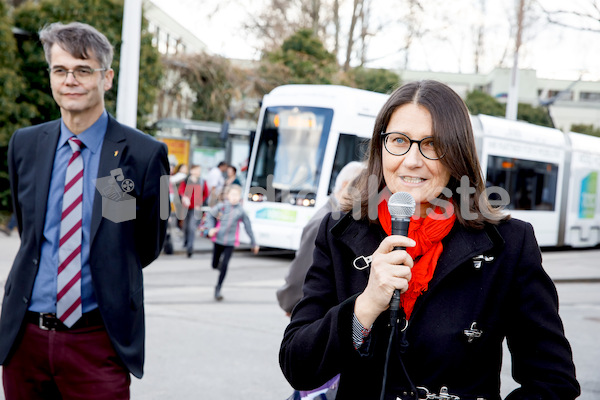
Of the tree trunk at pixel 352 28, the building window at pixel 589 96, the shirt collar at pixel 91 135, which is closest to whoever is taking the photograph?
the shirt collar at pixel 91 135

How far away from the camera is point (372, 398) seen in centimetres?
184

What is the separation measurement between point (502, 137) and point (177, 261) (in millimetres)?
8678

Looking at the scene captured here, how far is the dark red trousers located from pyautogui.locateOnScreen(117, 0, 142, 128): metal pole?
9.67 m

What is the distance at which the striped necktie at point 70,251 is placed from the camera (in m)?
2.62

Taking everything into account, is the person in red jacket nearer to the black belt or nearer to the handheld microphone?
the black belt

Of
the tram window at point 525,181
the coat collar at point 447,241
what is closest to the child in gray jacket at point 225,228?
the coat collar at point 447,241

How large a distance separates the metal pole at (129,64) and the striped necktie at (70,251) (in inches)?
373

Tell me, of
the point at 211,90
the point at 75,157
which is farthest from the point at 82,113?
the point at 211,90

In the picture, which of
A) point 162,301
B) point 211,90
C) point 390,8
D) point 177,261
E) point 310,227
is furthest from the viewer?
point 390,8

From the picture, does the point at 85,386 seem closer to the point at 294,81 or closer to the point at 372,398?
the point at 372,398

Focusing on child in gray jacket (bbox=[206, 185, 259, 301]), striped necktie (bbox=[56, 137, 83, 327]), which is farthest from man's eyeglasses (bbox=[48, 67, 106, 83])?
child in gray jacket (bbox=[206, 185, 259, 301])

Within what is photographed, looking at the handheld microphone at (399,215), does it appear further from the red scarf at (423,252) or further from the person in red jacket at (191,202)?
the person in red jacket at (191,202)

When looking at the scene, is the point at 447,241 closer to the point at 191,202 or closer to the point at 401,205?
the point at 401,205

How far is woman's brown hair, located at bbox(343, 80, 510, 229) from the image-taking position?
1.89m
